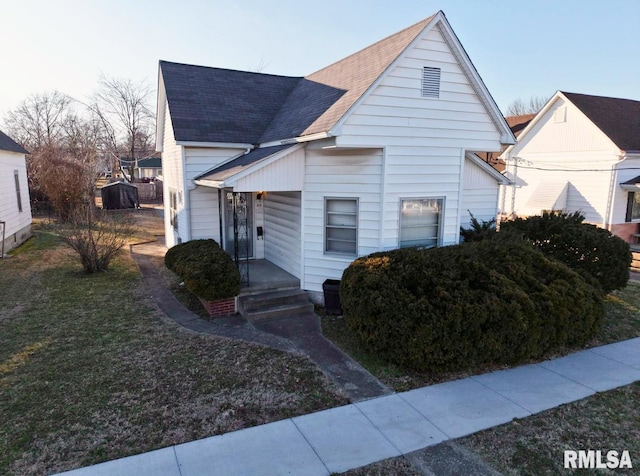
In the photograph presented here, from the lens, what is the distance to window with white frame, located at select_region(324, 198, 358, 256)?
9.09m

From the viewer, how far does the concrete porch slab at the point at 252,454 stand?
4125 millimetres

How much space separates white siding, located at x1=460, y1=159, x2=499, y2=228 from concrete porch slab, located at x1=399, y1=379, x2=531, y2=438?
6861 millimetres

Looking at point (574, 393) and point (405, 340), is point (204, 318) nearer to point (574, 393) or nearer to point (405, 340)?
point (405, 340)

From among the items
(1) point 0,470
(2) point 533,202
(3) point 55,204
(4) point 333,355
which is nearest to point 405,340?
(4) point 333,355

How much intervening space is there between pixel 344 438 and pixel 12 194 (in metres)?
17.9

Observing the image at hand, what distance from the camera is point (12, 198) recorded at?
1625cm

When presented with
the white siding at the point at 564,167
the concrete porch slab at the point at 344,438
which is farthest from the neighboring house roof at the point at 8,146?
the white siding at the point at 564,167

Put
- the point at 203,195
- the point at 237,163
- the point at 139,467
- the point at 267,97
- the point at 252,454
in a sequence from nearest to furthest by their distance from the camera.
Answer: the point at 139,467 < the point at 252,454 < the point at 237,163 < the point at 203,195 < the point at 267,97

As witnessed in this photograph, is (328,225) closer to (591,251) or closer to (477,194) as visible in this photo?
(477,194)

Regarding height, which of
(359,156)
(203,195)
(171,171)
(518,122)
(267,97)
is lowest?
(203,195)

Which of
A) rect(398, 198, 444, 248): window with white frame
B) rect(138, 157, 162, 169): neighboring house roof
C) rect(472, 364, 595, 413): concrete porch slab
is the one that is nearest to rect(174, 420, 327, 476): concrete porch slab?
rect(472, 364, 595, 413): concrete porch slab

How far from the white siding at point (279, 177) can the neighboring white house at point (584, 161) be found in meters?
16.1

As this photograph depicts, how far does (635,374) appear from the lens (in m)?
6.35

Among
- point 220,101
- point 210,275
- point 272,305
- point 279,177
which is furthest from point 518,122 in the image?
point 210,275
